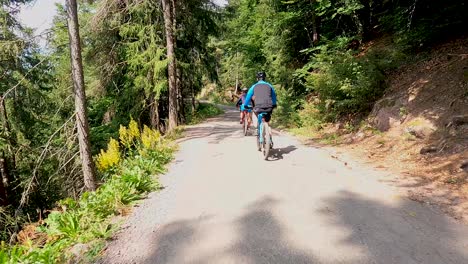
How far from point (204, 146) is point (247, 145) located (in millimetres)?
1406

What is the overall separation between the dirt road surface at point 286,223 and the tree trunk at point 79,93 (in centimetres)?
210

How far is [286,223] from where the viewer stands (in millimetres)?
3982

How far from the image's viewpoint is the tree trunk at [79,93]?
7004 mm

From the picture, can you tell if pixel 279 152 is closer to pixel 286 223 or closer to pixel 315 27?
pixel 286 223

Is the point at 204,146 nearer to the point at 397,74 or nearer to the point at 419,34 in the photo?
the point at 397,74

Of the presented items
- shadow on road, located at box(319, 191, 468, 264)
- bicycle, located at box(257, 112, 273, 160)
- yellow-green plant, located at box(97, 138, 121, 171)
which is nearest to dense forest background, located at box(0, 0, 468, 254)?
bicycle, located at box(257, 112, 273, 160)

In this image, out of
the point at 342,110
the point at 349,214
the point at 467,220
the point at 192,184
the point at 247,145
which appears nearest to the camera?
the point at 467,220

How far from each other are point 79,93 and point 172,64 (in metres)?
7.59

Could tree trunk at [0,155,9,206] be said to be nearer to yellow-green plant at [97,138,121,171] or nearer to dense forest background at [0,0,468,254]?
dense forest background at [0,0,468,254]

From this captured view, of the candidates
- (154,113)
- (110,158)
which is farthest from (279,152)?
(154,113)

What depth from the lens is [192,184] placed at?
19.4ft

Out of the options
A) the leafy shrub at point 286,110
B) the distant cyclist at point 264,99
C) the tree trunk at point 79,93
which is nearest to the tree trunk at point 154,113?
the leafy shrub at point 286,110

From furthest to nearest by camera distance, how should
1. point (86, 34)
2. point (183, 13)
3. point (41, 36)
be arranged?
point (183, 13) < point (86, 34) < point (41, 36)

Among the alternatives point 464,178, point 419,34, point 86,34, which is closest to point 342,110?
point 419,34
